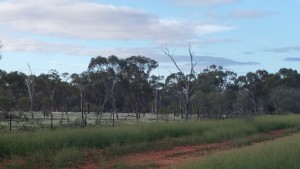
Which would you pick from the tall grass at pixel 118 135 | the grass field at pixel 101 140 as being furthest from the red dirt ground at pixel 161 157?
the tall grass at pixel 118 135

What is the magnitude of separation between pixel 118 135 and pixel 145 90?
5566 centimetres

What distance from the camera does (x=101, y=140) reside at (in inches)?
835

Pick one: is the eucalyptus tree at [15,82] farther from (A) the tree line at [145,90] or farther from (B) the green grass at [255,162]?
(B) the green grass at [255,162]

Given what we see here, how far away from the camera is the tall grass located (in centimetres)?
A: 1794

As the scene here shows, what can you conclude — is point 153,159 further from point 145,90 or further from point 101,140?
point 145,90

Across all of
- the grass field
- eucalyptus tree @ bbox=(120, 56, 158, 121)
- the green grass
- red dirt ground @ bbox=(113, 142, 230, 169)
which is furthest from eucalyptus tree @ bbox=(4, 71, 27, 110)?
the green grass

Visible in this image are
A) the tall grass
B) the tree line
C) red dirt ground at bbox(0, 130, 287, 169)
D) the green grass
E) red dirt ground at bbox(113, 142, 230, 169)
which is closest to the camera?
the green grass

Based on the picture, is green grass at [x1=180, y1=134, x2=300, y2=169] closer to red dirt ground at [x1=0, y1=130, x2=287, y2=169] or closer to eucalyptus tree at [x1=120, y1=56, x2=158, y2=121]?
red dirt ground at [x1=0, y1=130, x2=287, y2=169]

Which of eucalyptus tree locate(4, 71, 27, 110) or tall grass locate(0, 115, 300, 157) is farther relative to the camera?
eucalyptus tree locate(4, 71, 27, 110)

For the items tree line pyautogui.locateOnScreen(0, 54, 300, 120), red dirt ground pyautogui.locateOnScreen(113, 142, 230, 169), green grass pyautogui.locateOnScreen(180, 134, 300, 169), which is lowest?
red dirt ground pyautogui.locateOnScreen(113, 142, 230, 169)

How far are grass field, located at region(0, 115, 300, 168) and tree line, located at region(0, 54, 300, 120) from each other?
33.8 m

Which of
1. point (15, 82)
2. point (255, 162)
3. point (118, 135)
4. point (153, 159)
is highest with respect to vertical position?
point (15, 82)

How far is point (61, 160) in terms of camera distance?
16.0m

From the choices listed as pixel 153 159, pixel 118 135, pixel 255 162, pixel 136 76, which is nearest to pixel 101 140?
pixel 118 135
